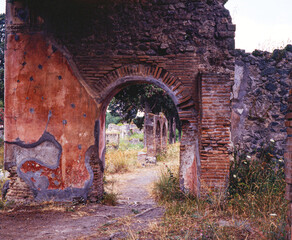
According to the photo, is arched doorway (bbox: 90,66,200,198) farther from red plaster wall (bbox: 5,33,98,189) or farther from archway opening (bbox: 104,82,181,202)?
archway opening (bbox: 104,82,181,202)

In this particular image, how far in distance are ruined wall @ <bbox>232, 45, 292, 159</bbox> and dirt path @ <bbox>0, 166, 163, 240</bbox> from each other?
9.30 ft

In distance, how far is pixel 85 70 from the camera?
551cm

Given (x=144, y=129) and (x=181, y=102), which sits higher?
(x=181, y=102)

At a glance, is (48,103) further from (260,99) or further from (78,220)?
(260,99)

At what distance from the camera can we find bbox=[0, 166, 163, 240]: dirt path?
3797 mm

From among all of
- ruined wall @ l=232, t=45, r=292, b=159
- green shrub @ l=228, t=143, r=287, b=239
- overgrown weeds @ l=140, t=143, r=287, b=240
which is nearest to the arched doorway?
overgrown weeds @ l=140, t=143, r=287, b=240

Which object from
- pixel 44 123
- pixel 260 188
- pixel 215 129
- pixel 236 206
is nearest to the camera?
pixel 236 206

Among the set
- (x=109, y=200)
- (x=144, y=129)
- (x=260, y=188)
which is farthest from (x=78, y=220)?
(x=144, y=129)

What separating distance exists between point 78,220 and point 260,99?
16.0ft

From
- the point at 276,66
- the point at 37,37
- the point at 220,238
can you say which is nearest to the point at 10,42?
the point at 37,37

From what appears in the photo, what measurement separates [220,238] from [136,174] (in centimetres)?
742

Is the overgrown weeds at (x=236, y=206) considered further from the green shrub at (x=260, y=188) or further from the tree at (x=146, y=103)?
the tree at (x=146, y=103)

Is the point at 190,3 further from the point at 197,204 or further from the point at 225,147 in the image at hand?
the point at 197,204

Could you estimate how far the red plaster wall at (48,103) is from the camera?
17.8 ft
